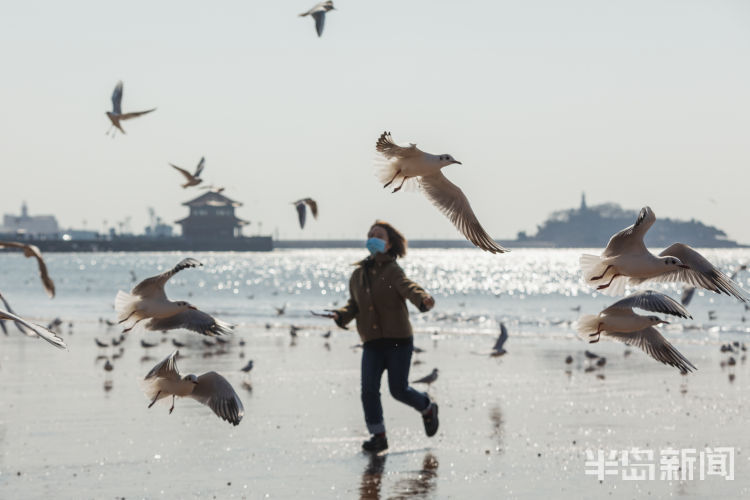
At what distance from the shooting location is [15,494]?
793 cm

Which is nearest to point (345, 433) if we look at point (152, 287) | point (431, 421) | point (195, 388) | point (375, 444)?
point (375, 444)

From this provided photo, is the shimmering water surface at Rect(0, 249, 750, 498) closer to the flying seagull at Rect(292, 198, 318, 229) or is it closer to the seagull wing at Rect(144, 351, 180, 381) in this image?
the seagull wing at Rect(144, 351, 180, 381)

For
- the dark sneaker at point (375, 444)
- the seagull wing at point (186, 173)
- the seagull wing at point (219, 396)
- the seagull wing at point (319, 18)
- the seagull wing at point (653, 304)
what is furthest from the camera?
the seagull wing at point (186, 173)

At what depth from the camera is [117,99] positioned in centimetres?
927

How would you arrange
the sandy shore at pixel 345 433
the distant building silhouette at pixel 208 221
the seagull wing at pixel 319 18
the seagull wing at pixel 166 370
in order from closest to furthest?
the seagull wing at pixel 166 370, the sandy shore at pixel 345 433, the seagull wing at pixel 319 18, the distant building silhouette at pixel 208 221

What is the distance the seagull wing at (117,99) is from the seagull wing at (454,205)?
363 cm

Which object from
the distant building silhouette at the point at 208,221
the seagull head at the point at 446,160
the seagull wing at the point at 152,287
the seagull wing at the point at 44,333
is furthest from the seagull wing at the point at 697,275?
the distant building silhouette at the point at 208,221

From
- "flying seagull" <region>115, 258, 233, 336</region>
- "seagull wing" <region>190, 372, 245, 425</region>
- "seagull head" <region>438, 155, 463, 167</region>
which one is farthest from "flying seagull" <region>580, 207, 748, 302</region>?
"seagull wing" <region>190, 372, 245, 425</region>

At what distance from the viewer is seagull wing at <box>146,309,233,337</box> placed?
6.16 meters

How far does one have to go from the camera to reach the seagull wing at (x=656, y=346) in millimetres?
6215

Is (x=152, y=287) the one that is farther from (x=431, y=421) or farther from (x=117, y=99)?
(x=431, y=421)

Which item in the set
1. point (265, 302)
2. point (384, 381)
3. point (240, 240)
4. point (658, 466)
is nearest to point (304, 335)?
point (384, 381)

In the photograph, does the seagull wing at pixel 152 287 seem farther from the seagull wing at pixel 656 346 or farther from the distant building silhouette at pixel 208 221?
the distant building silhouette at pixel 208 221

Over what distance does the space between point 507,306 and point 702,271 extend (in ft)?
172
